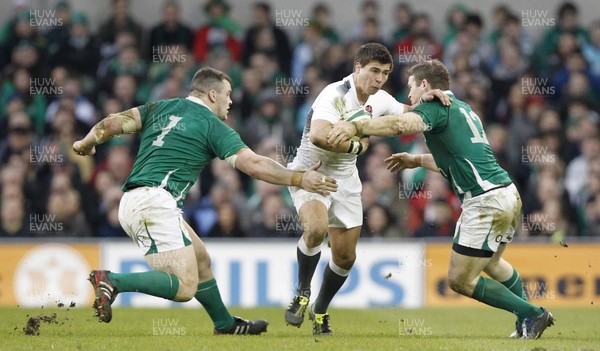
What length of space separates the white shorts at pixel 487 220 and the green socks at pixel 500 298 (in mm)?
321

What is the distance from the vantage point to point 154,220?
377 inches

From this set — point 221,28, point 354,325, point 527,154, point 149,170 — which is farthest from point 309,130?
point 221,28

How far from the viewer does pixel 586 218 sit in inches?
684

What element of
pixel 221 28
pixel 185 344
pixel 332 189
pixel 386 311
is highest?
pixel 221 28

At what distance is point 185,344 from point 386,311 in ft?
19.7

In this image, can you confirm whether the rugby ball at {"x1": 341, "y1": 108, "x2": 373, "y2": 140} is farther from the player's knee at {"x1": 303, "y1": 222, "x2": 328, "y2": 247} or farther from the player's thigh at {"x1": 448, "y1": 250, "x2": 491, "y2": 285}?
the player's thigh at {"x1": 448, "y1": 250, "x2": 491, "y2": 285}

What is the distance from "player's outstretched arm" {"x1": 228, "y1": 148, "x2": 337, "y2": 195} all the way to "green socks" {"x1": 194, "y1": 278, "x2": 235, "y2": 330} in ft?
4.26

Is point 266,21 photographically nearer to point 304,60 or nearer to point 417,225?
point 304,60

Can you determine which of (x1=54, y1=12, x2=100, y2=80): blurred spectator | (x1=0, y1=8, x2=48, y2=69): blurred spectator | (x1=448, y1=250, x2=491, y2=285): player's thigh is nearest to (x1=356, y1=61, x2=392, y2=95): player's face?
(x1=448, y1=250, x2=491, y2=285): player's thigh

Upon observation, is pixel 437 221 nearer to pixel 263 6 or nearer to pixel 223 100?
pixel 263 6

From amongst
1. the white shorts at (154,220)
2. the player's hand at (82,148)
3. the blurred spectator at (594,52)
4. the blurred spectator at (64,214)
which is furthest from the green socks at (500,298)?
the blurred spectator at (594,52)

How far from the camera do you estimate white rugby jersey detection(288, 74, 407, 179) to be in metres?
10.5

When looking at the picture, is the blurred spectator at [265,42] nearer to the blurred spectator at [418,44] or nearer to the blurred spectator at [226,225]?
the blurred spectator at [418,44]

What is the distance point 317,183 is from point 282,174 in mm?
339
